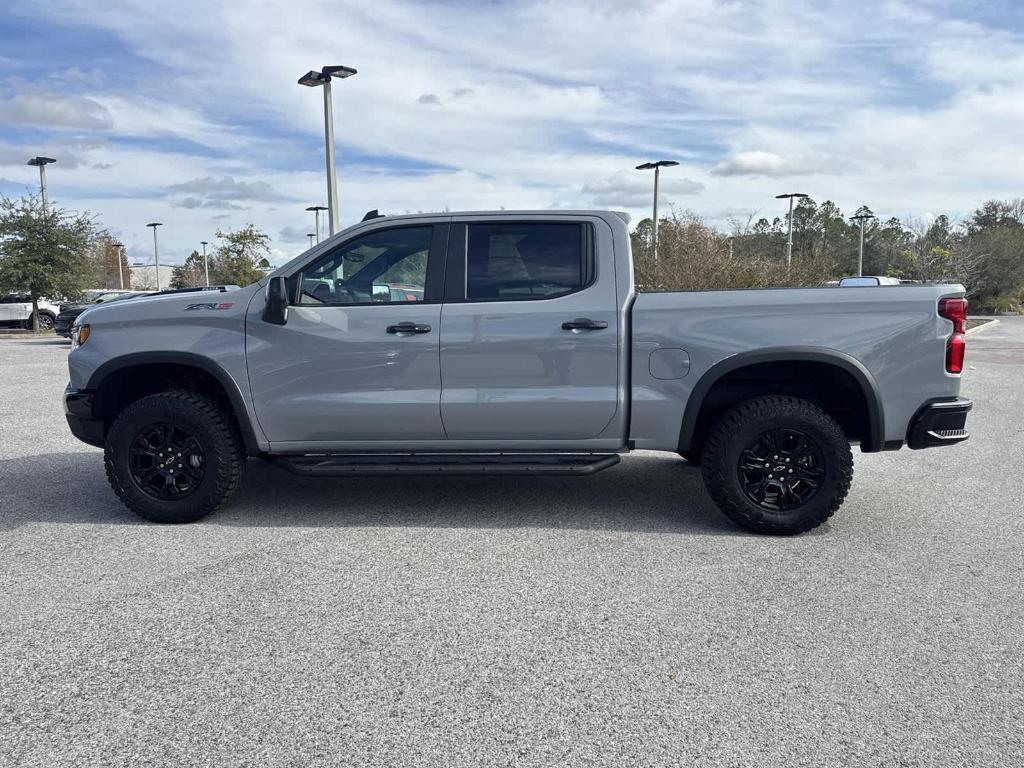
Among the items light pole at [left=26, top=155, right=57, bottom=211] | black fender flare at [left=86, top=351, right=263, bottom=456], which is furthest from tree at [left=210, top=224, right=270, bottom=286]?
black fender flare at [left=86, top=351, right=263, bottom=456]

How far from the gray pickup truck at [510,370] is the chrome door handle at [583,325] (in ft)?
0.04

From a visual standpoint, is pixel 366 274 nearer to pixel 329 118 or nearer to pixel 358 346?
pixel 358 346

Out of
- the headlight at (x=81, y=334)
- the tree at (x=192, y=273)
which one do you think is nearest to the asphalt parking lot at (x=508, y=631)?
the headlight at (x=81, y=334)

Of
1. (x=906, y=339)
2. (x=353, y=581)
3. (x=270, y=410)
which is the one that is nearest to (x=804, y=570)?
(x=906, y=339)

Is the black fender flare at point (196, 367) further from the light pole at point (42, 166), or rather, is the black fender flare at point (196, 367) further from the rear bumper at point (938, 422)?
the light pole at point (42, 166)

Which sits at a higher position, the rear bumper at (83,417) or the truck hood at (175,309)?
the truck hood at (175,309)

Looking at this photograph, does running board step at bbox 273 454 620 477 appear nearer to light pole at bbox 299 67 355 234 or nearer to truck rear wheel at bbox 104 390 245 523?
truck rear wheel at bbox 104 390 245 523

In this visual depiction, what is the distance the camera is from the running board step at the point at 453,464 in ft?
16.3

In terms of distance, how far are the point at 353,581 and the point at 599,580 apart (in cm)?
124

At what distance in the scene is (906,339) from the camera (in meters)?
4.79

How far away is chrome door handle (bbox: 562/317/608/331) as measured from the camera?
4.89 m

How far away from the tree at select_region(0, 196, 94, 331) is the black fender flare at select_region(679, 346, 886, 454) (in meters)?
27.9

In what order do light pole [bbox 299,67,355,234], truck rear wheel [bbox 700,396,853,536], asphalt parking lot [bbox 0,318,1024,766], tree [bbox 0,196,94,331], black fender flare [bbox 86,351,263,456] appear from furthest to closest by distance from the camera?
tree [bbox 0,196,94,331]
light pole [bbox 299,67,355,234]
black fender flare [bbox 86,351,263,456]
truck rear wheel [bbox 700,396,853,536]
asphalt parking lot [bbox 0,318,1024,766]

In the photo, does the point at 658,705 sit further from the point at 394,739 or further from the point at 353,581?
the point at 353,581
